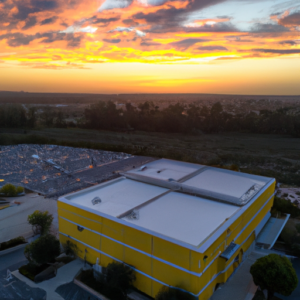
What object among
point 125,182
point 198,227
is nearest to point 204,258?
point 198,227

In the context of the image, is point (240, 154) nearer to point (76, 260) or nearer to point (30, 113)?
point (76, 260)

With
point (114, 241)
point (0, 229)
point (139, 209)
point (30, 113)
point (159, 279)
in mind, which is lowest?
point (0, 229)

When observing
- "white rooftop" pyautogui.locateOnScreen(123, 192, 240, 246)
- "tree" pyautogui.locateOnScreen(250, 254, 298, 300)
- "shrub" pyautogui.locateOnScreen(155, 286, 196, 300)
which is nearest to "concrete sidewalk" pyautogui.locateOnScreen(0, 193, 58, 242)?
"white rooftop" pyautogui.locateOnScreen(123, 192, 240, 246)

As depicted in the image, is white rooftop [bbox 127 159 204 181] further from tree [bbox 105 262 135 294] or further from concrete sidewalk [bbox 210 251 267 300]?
tree [bbox 105 262 135 294]

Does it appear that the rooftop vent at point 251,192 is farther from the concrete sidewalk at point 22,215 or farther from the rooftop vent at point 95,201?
the concrete sidewalk at point 22,215

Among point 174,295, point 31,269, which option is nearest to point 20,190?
point 31,269

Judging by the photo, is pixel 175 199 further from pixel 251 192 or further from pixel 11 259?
pixel 11 259

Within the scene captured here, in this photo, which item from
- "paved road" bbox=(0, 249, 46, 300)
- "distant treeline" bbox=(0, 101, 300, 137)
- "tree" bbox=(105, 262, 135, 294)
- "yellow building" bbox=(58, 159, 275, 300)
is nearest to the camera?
"yellow building" bbox=(58, 159, 275, 300)
